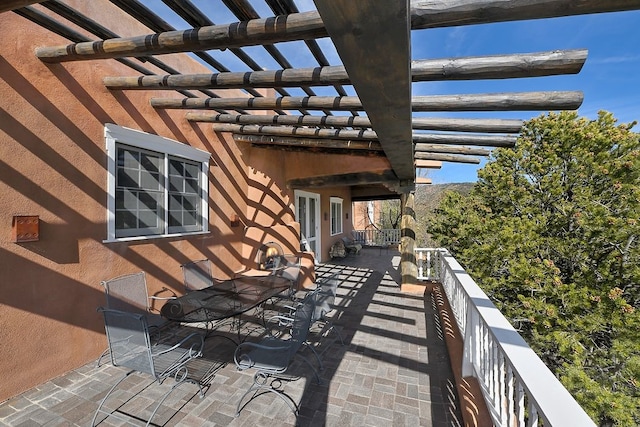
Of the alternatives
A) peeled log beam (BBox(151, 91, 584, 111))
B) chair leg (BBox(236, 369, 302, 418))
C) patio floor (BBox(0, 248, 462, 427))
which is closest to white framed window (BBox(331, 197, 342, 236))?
patio floor (BBox(0, 248, 462, 427))

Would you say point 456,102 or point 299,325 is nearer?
point 456,102

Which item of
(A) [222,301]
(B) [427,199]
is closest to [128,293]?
(A) [222,301]

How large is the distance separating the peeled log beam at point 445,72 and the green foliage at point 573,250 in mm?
2705

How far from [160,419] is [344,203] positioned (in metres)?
11.3

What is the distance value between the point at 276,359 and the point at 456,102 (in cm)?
278

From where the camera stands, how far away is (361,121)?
3.45 meters

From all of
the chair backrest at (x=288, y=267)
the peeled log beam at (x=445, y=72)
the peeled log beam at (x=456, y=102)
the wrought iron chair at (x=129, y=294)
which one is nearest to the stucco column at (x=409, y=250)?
the chair backrest at (x=288, y=267)

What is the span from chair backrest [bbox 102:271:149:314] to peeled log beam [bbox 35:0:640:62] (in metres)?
2.36

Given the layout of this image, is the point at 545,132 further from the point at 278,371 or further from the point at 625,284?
the point at 278,371

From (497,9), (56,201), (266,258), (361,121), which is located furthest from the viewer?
(266,258)

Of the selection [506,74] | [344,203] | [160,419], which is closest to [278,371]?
[160,419]

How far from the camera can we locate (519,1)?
125 cm

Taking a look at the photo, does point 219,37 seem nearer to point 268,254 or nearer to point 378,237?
point 268,254

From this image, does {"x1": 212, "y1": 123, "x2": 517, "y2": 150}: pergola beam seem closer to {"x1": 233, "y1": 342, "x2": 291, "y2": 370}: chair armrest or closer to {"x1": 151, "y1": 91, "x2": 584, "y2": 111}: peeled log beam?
{"x1": 151, "y1": 91, "x2": 584, "y2": 111}: peeled log beam
